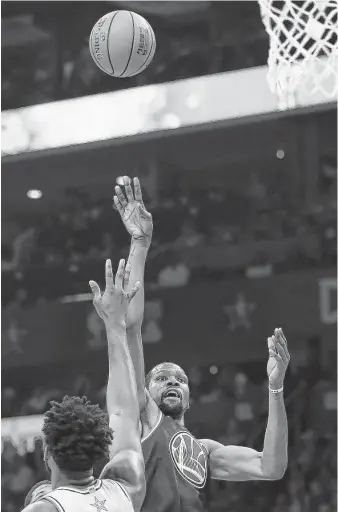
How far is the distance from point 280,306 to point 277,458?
5951mm

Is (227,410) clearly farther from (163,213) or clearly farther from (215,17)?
(215,17)

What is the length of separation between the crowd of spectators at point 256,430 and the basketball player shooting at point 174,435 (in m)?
5.44

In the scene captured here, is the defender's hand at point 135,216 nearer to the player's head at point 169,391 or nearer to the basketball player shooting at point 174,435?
the basketball player shooting at point 174,435

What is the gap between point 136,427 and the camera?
2.86 meters

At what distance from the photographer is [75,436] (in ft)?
8.49

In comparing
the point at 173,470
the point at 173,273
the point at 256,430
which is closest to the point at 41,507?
the point at 173,470

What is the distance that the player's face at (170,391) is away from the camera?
432 cm

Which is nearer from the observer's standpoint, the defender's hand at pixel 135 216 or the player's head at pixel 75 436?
the player's head at pixel 75 436

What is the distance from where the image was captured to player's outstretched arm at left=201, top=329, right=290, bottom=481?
393 cm

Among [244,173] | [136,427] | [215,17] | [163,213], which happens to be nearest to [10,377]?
[163,213]

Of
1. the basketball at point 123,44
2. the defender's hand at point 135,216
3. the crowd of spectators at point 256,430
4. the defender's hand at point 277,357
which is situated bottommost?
the crowd of spectators at point 256,430

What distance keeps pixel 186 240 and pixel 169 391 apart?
22.3 feet

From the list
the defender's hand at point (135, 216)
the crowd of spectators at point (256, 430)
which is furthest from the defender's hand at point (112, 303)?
the crowd of spectators at point (256, 430)

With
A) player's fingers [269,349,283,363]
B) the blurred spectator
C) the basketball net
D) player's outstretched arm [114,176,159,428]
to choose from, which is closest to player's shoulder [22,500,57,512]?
player's outstretched arm [114,176,159,428]
